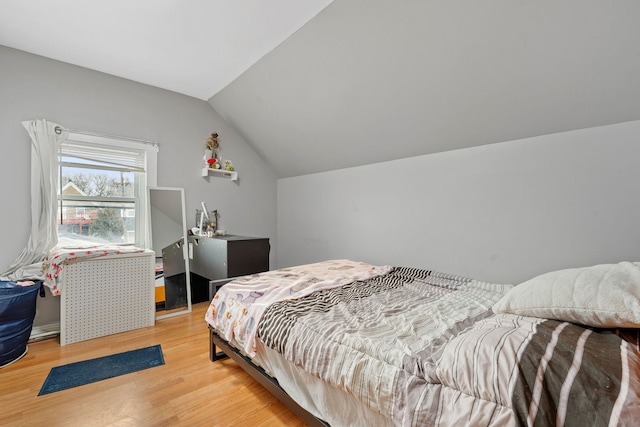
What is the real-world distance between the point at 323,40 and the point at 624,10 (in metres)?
1.76

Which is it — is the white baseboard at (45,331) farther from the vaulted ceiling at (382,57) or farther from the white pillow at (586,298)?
the white pillow at (586,298)

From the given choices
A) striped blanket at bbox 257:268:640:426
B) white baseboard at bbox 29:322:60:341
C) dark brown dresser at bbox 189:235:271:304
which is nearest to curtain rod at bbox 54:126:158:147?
dark brown dresser at bbox 189:235:271:304

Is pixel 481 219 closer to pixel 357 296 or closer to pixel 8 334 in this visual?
pixel 357 296

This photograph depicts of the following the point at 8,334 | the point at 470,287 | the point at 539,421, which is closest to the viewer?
the point at 539,421

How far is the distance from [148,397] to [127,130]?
8.77 feet

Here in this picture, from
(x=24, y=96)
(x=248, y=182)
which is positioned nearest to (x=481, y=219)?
(x=248, y=182)

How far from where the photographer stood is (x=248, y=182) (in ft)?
13.8

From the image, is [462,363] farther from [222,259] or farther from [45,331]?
[45,331]

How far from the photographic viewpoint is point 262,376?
1.63 meters

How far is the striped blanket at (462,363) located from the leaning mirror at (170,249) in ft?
7.02

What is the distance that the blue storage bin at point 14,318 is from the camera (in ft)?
7.01

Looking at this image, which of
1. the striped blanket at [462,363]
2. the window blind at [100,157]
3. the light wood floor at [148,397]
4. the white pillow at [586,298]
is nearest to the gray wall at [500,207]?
the white pillow at [586,298]

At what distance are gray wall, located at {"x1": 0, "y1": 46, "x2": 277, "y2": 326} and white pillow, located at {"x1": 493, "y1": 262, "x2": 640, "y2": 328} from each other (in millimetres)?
3423

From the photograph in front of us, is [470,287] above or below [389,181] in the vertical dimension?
below
